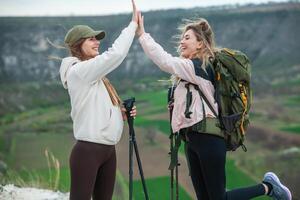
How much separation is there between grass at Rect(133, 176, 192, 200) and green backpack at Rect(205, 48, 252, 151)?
11.2 ft

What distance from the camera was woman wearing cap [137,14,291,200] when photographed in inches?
95.3

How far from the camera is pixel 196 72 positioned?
7.93 ft

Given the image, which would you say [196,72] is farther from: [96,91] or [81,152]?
[81,152]

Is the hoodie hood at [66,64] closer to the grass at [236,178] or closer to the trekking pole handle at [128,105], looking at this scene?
the trekking pole handle at [128,105]

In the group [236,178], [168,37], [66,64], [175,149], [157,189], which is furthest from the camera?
[168,37]

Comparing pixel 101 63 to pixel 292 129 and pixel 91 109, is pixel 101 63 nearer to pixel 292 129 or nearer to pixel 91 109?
pixel 91 109

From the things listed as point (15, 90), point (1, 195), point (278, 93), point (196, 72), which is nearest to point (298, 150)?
point (278, 93)

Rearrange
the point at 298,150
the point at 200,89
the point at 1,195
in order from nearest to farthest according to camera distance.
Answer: the point at 200,89 → the point at 1,195 → the point at 298,150

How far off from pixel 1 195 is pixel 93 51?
1969 mm

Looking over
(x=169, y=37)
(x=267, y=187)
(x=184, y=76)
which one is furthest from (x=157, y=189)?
(x=169, y=37)

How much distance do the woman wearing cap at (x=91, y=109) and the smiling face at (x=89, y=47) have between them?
0.02 meters

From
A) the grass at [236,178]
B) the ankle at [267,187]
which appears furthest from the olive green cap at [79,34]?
the grass at [236,178]

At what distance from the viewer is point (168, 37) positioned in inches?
803

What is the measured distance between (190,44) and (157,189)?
5485mm
